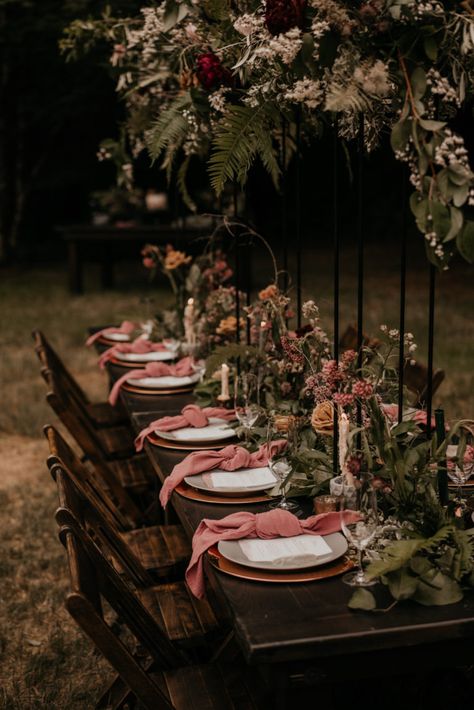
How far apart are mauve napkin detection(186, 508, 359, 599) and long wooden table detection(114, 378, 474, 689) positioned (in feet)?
0.75

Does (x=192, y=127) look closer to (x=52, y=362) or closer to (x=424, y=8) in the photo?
(x=424, y=8)

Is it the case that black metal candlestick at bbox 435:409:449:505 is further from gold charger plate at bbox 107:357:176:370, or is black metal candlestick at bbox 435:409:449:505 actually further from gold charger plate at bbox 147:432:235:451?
gold charger plate at bbox 107:357:176:370

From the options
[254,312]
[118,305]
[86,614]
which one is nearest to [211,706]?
[86,614]

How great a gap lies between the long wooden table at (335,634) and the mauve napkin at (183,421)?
1298mm

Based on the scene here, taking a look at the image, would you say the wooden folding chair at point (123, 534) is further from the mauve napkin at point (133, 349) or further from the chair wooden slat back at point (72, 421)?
the mauve napkin at point (133, 349)

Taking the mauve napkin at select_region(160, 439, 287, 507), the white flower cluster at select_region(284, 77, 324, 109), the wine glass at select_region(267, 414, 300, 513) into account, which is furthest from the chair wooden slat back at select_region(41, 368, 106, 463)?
the white flower cluster at select_region(284, 77, 324, 109)

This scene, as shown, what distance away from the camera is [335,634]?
175 cm

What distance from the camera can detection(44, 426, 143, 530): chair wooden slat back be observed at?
2987 mm

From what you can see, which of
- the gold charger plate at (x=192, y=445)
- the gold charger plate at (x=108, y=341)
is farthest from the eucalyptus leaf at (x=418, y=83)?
the gold charger plate at (x=108, y=341)

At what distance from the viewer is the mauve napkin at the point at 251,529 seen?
7.16 ft

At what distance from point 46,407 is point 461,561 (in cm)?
554

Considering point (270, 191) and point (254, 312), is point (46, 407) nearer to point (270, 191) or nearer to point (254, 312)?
point (254, 312)

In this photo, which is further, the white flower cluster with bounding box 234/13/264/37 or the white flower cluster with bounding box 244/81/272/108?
the white flower cluster with bounding box 244/81/272/108

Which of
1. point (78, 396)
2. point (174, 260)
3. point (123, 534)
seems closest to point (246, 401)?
point (123, 534)
